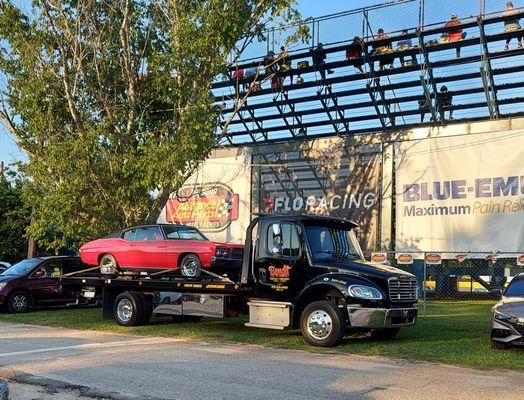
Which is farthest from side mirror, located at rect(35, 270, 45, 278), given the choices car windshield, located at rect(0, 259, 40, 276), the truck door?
the truck door

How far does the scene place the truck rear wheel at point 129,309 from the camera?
13617 millimetres

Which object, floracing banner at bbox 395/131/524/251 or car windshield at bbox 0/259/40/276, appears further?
floracing banner at bbox 395/131/524/251

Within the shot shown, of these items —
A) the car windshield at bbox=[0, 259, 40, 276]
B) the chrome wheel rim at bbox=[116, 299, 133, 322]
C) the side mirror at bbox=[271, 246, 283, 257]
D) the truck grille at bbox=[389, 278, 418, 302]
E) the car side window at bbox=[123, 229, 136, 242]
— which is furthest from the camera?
the car windshield at bbox=[0, 259, 40, 276]

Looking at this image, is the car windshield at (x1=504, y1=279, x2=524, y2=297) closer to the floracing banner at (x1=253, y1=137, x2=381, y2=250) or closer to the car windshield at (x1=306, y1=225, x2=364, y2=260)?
the car windshield at (x1=306, y1=225, x2=364, y2=260)

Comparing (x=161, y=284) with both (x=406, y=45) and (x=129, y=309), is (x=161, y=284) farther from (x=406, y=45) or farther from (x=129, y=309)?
(x=406, y=45)

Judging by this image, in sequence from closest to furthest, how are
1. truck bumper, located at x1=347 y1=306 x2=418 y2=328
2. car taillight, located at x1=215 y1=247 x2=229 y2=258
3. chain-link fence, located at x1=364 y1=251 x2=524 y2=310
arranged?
1. truck bumper, located at x1=347 y1=306 x2=418 y2=328
2. car taillight, located at x1=215 y1=247 x2=229 y2=258
3. chain-link fence, located at x1=364 y1=251 x2=524 y2=310

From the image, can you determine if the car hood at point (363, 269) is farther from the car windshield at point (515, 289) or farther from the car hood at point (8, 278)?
the car hood at point (8, 278)

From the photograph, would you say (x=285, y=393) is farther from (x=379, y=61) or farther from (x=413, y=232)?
(x=379, y=61)

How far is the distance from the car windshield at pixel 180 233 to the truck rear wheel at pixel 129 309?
152cm

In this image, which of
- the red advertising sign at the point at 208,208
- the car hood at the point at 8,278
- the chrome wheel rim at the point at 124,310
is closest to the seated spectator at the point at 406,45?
Result: the red advertising sign at the point at 208,208

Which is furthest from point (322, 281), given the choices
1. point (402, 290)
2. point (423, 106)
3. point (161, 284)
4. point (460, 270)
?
point (423, 106)

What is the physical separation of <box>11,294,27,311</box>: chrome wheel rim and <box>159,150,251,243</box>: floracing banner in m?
8.37

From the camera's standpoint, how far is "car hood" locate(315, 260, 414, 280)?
11039 mm

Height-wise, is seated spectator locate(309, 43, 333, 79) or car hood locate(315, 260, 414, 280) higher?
seated spectator locate(309, 43, 333, 79)
